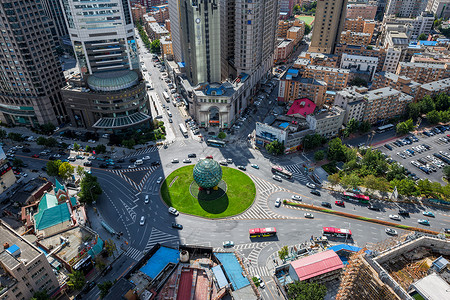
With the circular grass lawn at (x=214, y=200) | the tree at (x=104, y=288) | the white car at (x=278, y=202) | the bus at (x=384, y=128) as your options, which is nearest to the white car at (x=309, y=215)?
the white car at (x=278, y=202)

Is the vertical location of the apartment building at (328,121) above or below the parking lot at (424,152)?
above

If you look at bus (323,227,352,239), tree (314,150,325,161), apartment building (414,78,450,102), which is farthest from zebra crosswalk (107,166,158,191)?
apartment building (414,78,450,102)

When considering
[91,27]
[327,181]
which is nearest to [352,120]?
[327,181]

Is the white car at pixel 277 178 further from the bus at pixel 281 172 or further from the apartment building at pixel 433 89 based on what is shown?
the apartment building at pixel 433 89

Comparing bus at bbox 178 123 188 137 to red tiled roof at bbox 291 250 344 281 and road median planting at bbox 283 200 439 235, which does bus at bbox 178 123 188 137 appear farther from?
red tiled roof at bbox 291 250 344 281

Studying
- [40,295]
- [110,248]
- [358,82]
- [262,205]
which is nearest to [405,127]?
[358,82]
